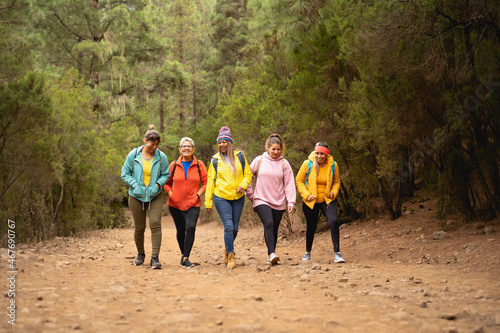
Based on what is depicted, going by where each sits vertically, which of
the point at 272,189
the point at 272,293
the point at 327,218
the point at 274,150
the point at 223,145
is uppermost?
the point at 223,145

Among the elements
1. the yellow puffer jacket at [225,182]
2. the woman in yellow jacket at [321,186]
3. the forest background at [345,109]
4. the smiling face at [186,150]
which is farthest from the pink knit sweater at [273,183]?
the forest background at [345,109]

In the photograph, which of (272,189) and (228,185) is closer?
(228,185)

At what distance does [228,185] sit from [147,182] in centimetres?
130

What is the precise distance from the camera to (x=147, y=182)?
7.09m

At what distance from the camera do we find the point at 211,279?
6031 mm

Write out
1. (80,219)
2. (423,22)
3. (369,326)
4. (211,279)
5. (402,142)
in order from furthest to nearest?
(80,219), (402,142), (423,22), (211,279), (369,326)

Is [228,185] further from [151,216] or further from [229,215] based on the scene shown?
[151,216]

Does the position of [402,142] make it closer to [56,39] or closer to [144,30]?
[56,39]

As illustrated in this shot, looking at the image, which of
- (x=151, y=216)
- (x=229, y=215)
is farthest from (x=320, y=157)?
(x=151, y=216)

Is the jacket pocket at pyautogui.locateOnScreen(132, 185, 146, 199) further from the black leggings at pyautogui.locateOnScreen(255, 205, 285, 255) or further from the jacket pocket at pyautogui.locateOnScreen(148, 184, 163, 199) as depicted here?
the black leggings at pyautogui.locateOnScreen(255, 205, 285, 255)

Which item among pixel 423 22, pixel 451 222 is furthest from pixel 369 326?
pixel 451 222

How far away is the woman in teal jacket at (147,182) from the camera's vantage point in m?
7.03

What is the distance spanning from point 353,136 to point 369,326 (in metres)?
8.08

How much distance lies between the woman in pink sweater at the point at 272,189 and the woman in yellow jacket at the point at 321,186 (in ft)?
1.11
